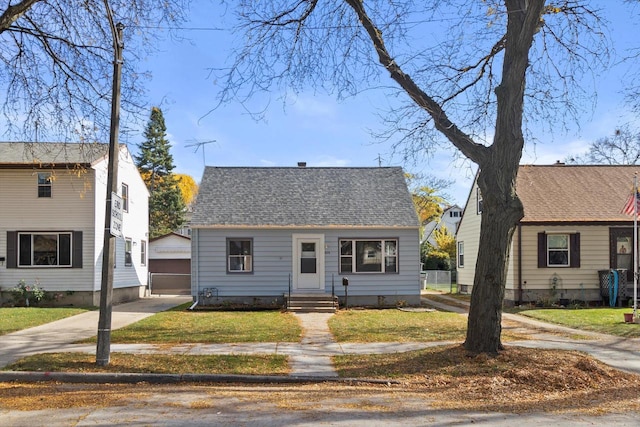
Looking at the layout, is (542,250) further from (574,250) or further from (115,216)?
(115,216)

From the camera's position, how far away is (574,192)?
22.2 meters

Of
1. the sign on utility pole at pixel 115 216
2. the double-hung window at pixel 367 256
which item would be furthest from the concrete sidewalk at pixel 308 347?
the double-hung window at pixel 367 256

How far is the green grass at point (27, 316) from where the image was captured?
14.1 meters

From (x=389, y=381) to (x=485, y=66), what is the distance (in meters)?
6.78

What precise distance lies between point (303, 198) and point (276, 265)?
9.70ft

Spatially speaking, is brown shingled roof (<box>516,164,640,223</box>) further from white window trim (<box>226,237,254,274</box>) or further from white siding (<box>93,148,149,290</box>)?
white siding (<box>93,148,149,290</box>)

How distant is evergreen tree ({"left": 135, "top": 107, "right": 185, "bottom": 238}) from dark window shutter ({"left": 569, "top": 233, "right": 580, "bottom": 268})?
4119 centimetres

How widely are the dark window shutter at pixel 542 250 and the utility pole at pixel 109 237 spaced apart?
16.0 meters

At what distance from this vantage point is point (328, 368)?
29.5ft

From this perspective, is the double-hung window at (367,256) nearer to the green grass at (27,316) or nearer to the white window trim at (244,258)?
the white window trim at (244,258)

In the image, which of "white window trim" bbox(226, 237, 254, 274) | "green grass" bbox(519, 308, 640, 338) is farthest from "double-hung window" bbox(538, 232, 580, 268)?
"white window trim" bbox(226, 237, 254, 274)

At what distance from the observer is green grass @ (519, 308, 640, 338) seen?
44.9 feet

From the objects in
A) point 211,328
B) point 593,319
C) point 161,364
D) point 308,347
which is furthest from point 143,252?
point 593,319

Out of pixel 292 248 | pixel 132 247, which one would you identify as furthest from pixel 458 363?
pixel 132 247
